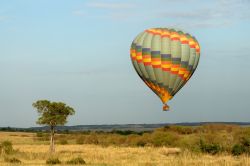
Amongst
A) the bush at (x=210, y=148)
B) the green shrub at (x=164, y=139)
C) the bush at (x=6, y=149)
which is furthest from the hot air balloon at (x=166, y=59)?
the green shrub at (x=164, y=139)

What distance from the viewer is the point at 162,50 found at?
4741cm

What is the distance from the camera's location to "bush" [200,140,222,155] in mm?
54000

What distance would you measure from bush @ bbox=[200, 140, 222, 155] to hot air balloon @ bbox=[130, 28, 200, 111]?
9086mm

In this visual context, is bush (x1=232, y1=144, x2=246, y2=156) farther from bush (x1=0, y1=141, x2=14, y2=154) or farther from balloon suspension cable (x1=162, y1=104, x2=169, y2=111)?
bush (x1=0, y1=141, x2=14, y2=154)

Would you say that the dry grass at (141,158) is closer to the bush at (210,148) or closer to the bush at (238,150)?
the bush at (238,150)

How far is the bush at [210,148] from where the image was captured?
2126 inches

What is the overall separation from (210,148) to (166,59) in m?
12.4

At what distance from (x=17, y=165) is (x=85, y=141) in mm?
61223

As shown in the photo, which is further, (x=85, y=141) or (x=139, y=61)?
(x=85, y=141)

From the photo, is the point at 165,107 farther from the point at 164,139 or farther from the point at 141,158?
the point at 164,139

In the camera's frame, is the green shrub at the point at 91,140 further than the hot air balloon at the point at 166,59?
Yes

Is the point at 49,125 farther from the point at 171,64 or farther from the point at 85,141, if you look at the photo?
the point at 85,141

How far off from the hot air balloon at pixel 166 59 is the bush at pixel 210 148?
29.8 ft

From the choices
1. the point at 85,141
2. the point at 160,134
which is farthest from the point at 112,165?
the point at 85,141
